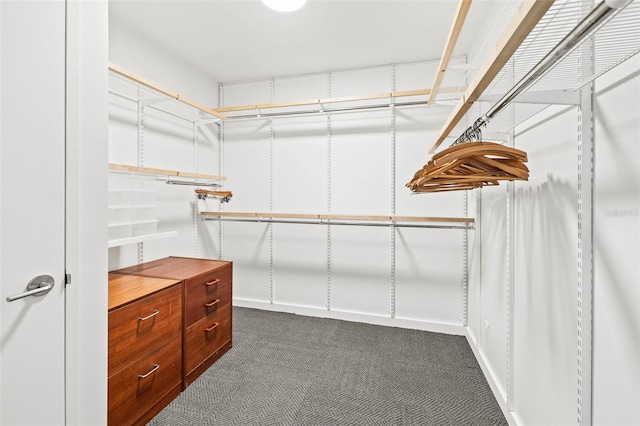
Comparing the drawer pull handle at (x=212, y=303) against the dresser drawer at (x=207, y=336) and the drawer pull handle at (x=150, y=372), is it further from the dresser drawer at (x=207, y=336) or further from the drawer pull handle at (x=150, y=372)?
the drawer pull handle at (x=150, y=372)

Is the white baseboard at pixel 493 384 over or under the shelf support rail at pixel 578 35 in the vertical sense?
under

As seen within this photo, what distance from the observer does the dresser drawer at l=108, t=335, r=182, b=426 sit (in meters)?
1.51

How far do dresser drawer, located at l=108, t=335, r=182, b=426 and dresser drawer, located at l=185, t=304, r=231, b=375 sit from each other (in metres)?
0.09

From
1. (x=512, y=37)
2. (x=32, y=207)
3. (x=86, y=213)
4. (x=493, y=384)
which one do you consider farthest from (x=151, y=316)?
(x=493, y=384)

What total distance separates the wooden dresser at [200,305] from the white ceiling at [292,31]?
1.86 metres

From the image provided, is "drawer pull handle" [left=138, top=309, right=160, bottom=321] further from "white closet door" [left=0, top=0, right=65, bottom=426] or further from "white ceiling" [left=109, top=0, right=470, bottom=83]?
"white ceiling" [left=109, top=0, right=470, bottom=83]

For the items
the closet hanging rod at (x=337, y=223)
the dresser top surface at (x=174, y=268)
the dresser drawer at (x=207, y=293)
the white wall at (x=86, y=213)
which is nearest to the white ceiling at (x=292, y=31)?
the white wall at (x=86, y=213)

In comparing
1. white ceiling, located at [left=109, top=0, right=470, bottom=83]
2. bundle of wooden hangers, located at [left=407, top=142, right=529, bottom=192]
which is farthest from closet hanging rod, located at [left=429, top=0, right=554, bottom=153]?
white ceiling, located at [left=109, top=0, right=470, bottom=83]

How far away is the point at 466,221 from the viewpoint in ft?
8.46

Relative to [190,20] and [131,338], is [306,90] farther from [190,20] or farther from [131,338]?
[131,338]

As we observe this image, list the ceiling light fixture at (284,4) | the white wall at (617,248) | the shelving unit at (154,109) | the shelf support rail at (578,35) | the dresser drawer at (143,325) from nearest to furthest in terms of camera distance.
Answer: the shelf support rail at (578,35), the white wall at (617,248), the dresser drawer at (143,325), the ceiling light fixture at (284,4), the shelving unit at (154,109)

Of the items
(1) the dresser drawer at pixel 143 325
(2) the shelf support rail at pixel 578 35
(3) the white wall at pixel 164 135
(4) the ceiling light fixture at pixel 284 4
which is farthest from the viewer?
(3) the white wall at pixel 164 135

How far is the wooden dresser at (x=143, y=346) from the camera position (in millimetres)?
1518

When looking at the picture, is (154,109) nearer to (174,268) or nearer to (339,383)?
Answer: (174,268)
